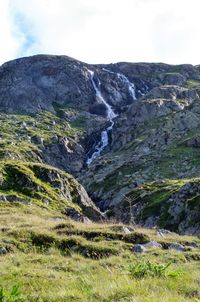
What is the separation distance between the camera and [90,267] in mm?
13961

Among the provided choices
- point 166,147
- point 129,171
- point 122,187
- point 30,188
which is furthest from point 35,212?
point 166,147

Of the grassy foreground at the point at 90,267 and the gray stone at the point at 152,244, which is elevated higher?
the grassy foreground at the point at 90,267

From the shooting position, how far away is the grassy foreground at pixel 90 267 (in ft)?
29.6

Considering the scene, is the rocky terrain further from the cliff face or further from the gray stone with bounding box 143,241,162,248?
the cliff face

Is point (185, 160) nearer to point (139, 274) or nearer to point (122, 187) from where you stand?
point (122, 187)

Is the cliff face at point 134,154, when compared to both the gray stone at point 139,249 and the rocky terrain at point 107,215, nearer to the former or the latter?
the rocky terrain at point 107,215

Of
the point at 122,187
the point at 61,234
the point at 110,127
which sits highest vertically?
the point at 110,127

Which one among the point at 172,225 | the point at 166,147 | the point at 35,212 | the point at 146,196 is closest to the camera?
the point at 35,212

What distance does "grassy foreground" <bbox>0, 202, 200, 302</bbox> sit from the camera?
9016mm

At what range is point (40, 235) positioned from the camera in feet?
67.9

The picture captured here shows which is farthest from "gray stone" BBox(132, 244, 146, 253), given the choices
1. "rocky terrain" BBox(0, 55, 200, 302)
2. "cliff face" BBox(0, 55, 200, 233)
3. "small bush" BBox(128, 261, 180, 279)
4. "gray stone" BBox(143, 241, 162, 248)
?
"cliff face" BBox(0, 55, 200, 233)

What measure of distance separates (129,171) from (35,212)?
244 ft

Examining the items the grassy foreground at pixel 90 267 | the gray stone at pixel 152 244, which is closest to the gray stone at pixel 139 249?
the grassy foreground at pixel 90 267

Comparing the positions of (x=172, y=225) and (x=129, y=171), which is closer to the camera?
(x=172, y=225)
